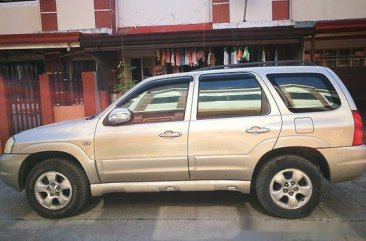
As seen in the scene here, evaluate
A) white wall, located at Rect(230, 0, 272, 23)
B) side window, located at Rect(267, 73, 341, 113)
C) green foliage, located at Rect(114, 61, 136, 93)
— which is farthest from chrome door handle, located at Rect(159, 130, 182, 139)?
white wall, located at Rect(230, 0, 272, 23)

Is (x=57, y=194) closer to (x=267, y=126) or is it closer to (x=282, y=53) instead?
(x=267, y=126)

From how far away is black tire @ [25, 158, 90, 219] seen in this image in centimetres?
451

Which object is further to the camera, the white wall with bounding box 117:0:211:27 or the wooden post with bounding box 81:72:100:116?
the white wall with bounding box 117:0:211:27

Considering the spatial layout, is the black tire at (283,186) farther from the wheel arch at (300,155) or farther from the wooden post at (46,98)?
the wooden post at (46,98)

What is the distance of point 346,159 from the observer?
166 inches

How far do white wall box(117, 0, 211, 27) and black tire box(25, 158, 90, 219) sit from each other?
7312 millimetres

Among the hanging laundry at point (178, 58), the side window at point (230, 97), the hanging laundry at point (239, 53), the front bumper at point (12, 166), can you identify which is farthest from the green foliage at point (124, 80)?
the side window at point (230, 97)

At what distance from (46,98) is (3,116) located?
1.07m

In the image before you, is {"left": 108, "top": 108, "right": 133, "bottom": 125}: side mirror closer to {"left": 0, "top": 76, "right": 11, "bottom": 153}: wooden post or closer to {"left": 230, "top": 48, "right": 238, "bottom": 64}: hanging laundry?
{"left": 0, "top": 76, "right": 11, "bottom": 153}: wooden post

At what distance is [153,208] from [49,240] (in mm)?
1357

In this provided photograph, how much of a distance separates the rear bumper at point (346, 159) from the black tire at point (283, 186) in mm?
204

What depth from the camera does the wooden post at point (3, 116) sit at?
8367 millimetres

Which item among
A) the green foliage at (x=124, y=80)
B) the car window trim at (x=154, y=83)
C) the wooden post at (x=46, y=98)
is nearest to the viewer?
the car window trim at (x=154, y=83)

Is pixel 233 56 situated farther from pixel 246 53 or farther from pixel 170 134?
pixel 170 134
